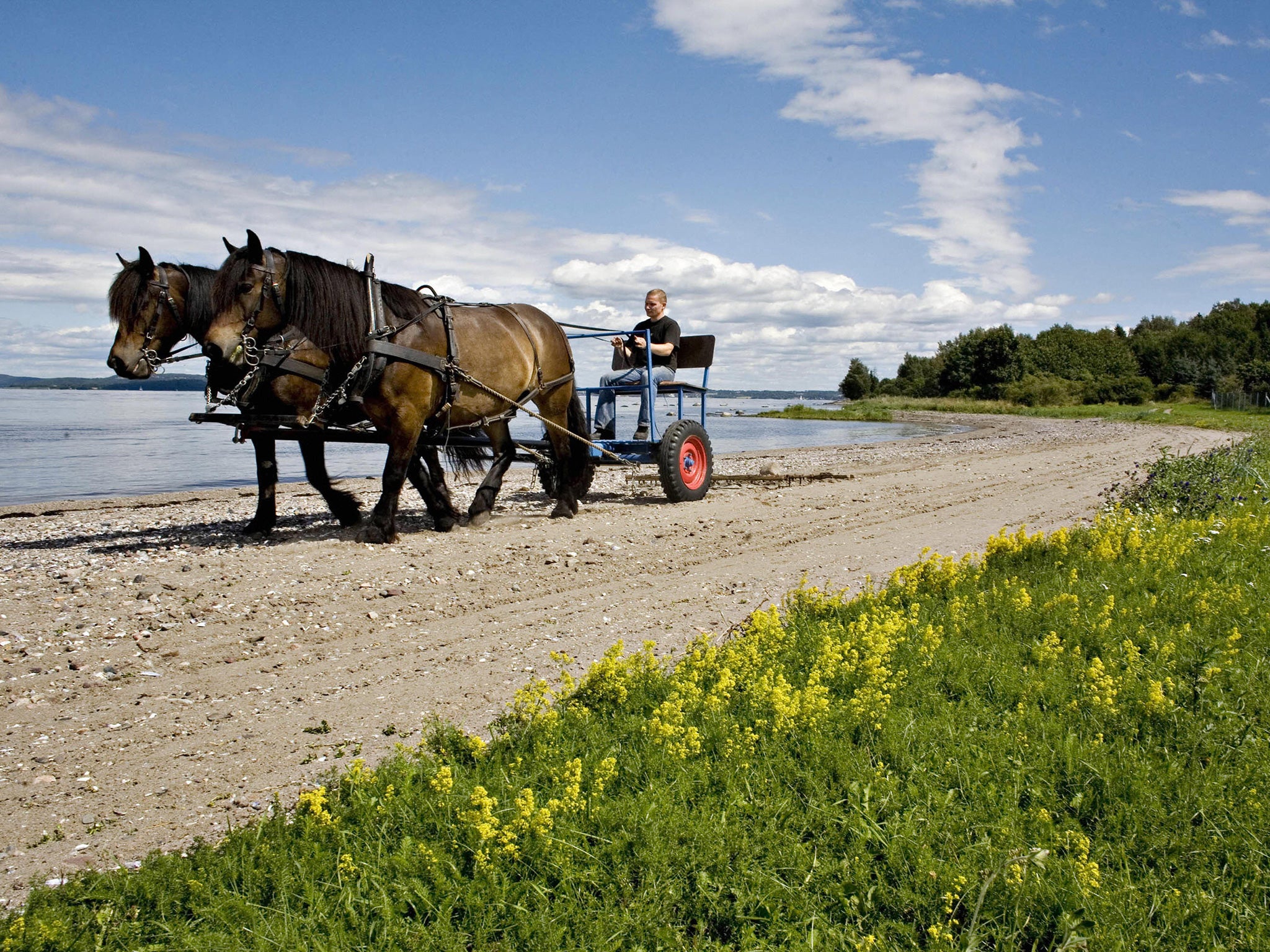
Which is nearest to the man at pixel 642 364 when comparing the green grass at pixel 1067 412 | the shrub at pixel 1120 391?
→ the green grass at pixel 1067 412

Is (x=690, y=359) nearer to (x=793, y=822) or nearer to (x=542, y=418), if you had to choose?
(x=542, y=418)

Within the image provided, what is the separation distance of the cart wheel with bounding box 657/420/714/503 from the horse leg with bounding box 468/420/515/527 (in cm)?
205

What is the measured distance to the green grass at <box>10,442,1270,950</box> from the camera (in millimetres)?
2729

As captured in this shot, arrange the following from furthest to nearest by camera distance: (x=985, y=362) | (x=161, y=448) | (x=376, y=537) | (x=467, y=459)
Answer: (x=985, y=362)
(x=161, y=448)
(x=467, y=459)
(x=376, y=537)

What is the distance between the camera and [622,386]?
11.9m

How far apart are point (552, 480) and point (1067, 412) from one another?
57089mm

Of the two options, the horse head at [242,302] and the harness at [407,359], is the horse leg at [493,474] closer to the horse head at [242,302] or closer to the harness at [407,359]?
the harness at [407,359]

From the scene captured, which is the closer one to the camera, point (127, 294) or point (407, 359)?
point (127, 294)

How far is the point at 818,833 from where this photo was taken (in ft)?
10.5

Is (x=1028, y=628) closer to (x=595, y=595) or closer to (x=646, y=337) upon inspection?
(x=595, y=595)

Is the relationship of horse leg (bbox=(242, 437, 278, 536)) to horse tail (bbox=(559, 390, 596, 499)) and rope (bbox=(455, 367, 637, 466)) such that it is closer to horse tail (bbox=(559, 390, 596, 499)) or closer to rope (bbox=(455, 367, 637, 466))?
rope (bbox=(455, 367, 637, 466))

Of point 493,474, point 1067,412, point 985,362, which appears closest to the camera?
point 493,474

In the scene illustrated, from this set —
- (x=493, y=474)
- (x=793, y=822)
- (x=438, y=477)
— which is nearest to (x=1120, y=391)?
(x=493, y=474)

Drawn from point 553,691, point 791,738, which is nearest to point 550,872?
point 791,738
